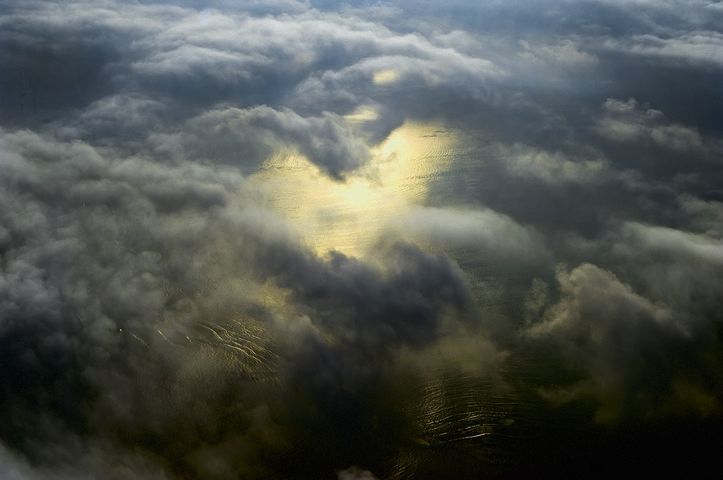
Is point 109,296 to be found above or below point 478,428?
above

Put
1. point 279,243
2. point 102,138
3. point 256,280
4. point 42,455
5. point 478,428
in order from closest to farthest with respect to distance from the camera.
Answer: point 42,455
point 478,428
point 256,280
point 279,243
point 102,138

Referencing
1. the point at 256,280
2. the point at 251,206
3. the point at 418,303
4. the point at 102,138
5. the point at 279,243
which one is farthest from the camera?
the point at 102,138

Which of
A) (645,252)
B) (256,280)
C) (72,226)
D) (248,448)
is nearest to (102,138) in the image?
(72,226)

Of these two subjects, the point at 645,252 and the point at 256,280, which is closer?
the point at 256,280

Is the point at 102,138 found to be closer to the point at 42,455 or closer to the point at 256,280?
the point at 256,280

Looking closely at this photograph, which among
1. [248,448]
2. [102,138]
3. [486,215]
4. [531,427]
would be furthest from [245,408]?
[102,138]

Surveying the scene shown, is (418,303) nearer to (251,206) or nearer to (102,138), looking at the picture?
(251,206)

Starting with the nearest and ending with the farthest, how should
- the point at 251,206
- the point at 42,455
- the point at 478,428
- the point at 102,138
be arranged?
1. the point at 42,455
2. the point at 478,428
3. the point at 251,206
4. the point at 102,138

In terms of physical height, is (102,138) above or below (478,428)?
above

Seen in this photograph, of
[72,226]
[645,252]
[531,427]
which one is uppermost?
[72,226]
